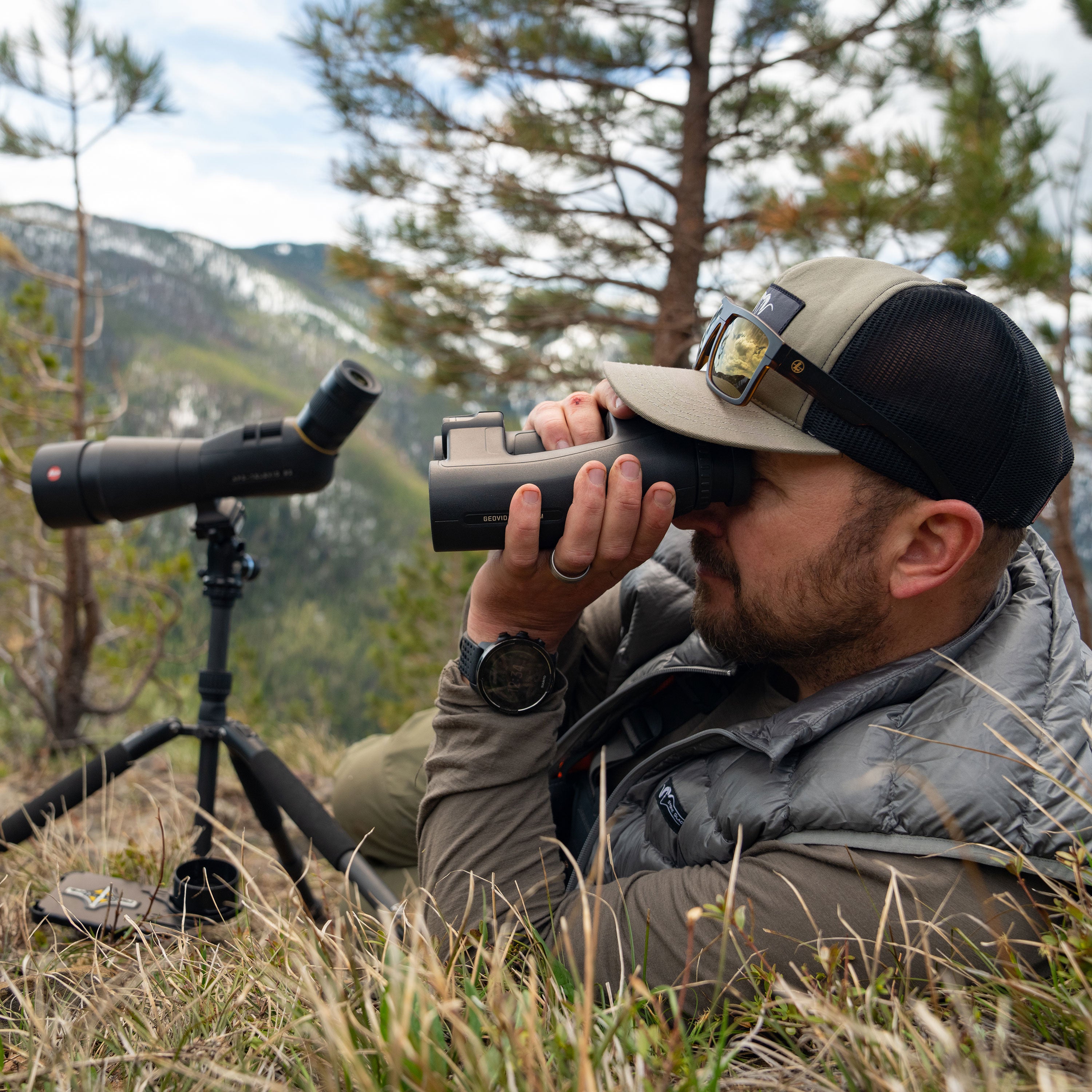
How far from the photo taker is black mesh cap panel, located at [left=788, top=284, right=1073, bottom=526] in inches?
45.8

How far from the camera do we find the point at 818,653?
4.38 feet

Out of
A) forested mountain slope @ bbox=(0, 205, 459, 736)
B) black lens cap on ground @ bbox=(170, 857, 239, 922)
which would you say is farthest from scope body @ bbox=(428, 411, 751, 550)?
forested mountain slope @ bbox=(0, 205, 459, 736)

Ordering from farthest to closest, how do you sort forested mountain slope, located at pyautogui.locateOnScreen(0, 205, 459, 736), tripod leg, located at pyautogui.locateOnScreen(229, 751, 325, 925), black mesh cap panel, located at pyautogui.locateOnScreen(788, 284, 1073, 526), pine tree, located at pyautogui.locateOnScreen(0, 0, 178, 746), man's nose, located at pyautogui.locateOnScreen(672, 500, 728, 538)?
forested mountain slope, located at pyautogui.locateOnScreen(0, 205, 459, 736) < pine tree, located at pyautogui.locateOnScreen(0, 0, 178, 746) < tripod leg, located at pyautogui.locateOnScreen(229, 751, 325, 925) < man's nose, located at pyautogui.locateOnScreen(672, 500, 728, 538) < black mesh cap panel, located at pyautogui.locateOnScreen(788, 284, 1073, 526)

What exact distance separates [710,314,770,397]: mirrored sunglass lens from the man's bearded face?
0.27 meters

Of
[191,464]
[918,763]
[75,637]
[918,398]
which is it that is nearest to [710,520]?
[918,398]

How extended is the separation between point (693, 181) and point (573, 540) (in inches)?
167

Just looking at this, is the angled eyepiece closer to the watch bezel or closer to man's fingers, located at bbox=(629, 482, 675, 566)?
the watch bezel

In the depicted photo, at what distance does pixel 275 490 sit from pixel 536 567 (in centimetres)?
89

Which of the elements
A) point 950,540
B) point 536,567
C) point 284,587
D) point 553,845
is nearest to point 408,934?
point 553,845

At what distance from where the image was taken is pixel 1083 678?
1129mm

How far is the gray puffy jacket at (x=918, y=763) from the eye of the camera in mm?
993

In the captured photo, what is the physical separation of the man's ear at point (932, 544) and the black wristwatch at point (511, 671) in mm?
581

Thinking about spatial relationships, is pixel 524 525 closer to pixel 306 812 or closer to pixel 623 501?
pixel 623 501

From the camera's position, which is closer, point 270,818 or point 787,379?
point 787,379
